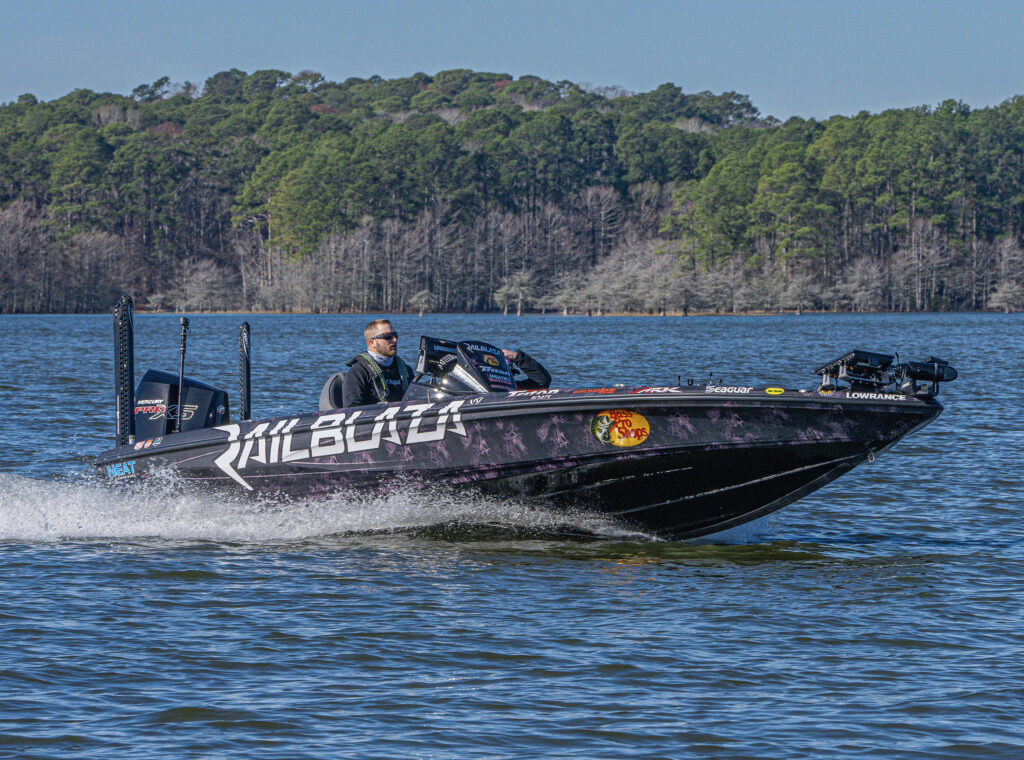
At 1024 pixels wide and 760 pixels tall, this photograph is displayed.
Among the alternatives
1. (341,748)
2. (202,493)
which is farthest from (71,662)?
(202,493)

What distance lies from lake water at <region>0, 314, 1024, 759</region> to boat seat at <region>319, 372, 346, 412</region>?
788 mm

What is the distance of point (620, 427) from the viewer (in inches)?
388

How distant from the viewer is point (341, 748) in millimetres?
6320

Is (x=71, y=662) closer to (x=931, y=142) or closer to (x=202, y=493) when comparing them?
(x=202, y=493)

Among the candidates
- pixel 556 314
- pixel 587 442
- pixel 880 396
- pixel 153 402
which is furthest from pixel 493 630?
pixel 556 314

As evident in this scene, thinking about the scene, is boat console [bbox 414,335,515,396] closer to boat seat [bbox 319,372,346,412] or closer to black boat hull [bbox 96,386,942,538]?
black boat hull [bbox 96,386,942,538]

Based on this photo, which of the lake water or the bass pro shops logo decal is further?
the bass pro shops logo decal

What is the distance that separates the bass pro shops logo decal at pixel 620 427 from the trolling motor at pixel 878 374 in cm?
130

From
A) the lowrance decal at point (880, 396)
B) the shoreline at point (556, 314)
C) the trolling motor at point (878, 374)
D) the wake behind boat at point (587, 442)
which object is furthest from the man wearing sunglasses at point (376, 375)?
the shoreline at point (556, 314)

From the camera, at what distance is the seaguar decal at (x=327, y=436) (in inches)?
398

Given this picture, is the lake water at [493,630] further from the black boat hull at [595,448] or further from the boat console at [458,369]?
the boat console at [458,369]

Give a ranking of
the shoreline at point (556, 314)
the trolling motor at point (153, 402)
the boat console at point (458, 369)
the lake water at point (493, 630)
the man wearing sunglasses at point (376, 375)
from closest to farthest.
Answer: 1. the lake water at point (493, 630)
2. the boat console at point (458, 369)
3. the man wearing sunglasses at point (376, 375)
4. the trolling motor at point (153, 402)
5. the shoreline at point (556, 314)

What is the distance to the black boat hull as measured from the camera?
31.6 feet

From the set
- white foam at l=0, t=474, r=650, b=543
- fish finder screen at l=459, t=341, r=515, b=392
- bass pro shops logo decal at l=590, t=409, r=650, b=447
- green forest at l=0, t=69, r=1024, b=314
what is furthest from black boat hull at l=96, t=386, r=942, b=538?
green forest at l=0, t=69, r=1024, b=314
